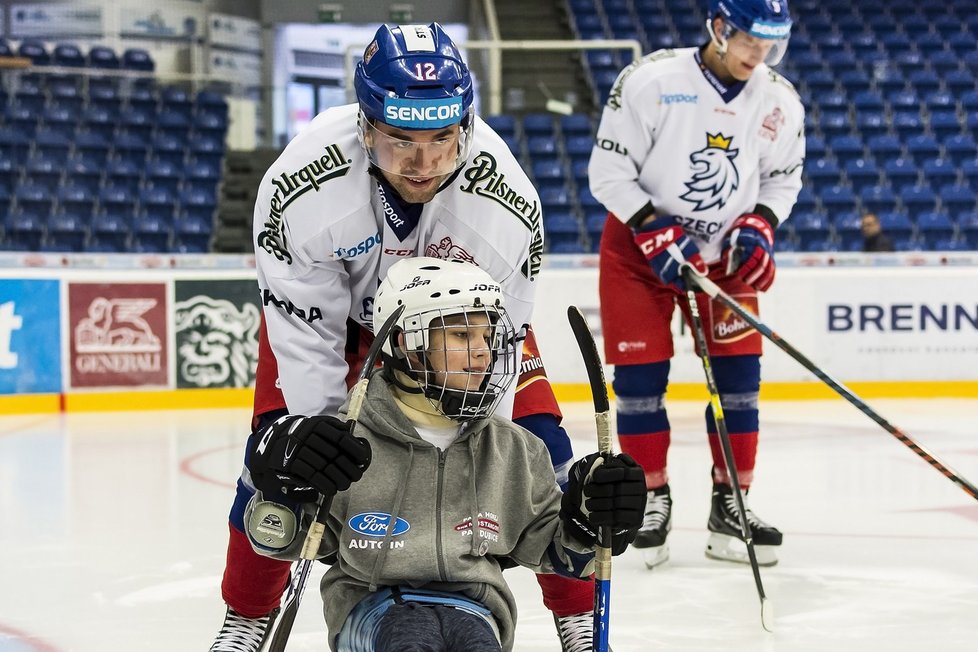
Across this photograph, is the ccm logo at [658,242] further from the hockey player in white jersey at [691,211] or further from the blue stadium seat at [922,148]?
the blue stadium seat at [922,148]

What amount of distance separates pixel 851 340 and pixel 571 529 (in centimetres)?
555

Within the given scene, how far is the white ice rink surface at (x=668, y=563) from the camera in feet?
8.99

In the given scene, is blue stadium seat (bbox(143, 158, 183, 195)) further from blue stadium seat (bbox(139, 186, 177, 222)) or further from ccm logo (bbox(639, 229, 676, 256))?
ccm logo (bbox(639, 229, 676, 256))

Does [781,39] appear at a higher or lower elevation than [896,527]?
higher

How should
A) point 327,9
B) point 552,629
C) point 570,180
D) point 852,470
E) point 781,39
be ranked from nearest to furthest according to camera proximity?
1. point 552,629
2. point 781,39
3. point 852,470
4. point 570,180
5. point 327,9

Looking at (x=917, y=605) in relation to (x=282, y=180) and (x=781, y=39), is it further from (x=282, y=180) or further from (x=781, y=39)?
(x=282, y=180)

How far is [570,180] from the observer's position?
1031 centimetres

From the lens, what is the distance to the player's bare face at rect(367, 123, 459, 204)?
1.94m

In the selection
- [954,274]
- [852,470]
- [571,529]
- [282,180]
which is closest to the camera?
[571,529]

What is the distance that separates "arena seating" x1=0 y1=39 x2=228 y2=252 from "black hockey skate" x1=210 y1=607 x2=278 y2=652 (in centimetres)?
707

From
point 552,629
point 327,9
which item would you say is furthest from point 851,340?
point 327,9

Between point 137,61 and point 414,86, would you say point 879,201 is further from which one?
point 414,86

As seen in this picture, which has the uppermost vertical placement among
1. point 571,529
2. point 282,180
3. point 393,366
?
point 282,180

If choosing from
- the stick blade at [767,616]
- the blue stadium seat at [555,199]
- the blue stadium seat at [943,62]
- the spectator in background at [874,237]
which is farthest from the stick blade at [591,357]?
the blue stadium seat at [943,62]
